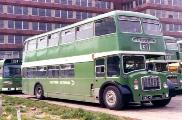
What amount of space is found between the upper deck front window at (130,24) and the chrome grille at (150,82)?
203 cm

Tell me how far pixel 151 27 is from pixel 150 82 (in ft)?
8.57

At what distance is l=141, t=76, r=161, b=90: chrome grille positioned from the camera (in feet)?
50.0

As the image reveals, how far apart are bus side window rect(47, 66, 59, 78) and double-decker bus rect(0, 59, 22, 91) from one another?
816 centimetres

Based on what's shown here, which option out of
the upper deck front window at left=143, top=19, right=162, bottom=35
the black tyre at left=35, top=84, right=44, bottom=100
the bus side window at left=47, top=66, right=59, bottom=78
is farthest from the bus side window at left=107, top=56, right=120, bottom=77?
the black tyre at left=35, top=84, right=44, bottom=100

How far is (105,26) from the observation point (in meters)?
16.1

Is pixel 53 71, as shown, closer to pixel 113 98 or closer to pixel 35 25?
pixel 113 98

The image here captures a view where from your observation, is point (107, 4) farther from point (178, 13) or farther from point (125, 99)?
point (125, 99)

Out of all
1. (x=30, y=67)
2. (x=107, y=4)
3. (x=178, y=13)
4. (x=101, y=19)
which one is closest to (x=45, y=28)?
(x=107, y=4)

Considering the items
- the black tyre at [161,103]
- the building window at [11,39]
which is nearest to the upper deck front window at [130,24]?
the black tyre at [161,103]

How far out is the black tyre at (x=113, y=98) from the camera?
49.3 feet

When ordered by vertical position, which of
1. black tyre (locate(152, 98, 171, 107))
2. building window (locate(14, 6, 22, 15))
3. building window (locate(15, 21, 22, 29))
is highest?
building window (locate(14, 6, 22, 15))

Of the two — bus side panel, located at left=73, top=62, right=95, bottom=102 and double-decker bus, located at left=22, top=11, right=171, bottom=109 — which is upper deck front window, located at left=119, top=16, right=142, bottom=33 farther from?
bus side panel, located at left=73, top=62, right=95, bottom=102

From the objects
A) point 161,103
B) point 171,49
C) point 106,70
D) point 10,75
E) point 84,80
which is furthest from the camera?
point 10,75

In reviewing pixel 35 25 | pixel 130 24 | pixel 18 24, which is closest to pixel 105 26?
pixel 130 24
